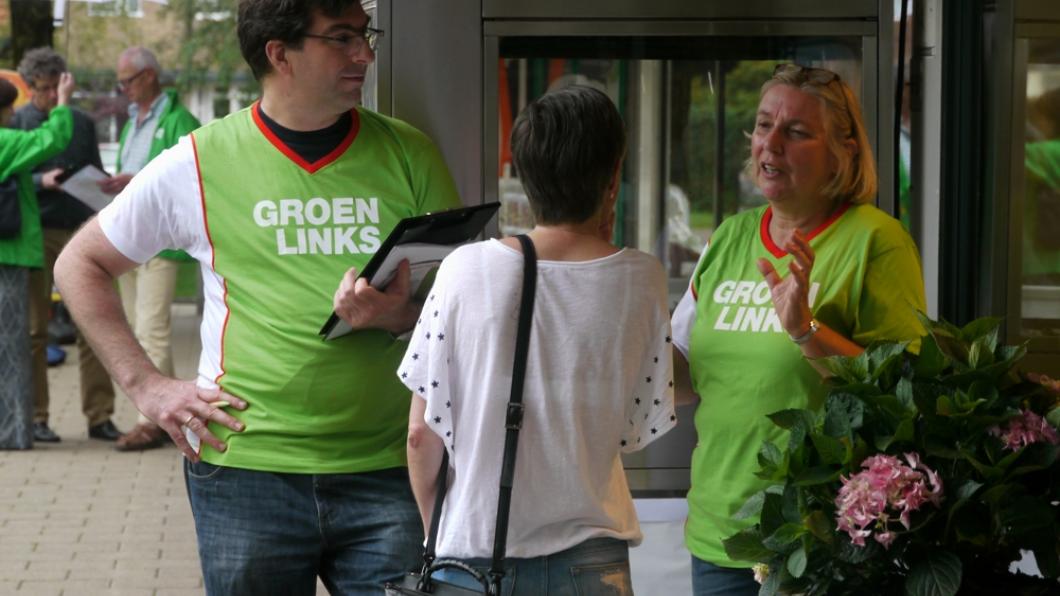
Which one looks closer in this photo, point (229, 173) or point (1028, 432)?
point (1028, 432)

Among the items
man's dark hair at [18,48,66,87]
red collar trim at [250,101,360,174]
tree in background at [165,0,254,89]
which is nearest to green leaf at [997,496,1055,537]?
red collar trim at [250,101,360,174]

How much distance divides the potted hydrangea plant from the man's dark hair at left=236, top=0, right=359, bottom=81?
3.80 feet

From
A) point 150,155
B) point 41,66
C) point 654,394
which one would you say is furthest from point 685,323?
point 41,66

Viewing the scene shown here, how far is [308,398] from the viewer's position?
2.83 m

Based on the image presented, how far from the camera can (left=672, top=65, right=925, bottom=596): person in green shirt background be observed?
9.29ft

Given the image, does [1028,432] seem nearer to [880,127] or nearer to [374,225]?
[374,225]

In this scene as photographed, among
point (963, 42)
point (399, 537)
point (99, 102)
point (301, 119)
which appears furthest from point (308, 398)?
point (99, 102)

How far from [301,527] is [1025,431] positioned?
130 centimetres

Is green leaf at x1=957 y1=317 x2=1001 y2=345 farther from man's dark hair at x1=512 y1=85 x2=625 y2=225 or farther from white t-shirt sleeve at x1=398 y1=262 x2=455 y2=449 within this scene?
white t-shirt sleeve at x1=398 y1=262 x2=455 y2=449

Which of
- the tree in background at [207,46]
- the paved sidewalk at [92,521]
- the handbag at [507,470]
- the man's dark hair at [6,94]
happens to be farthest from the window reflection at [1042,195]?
the tree in background at [207,46]

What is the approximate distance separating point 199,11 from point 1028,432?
45.7ft

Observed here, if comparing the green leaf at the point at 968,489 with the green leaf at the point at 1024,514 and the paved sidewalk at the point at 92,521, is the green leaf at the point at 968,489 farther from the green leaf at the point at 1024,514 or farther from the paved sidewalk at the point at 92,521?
the paved sidewalk at the point at 92,521

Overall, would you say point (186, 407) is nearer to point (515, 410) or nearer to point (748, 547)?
point (515, 410)

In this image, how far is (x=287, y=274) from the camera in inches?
112
